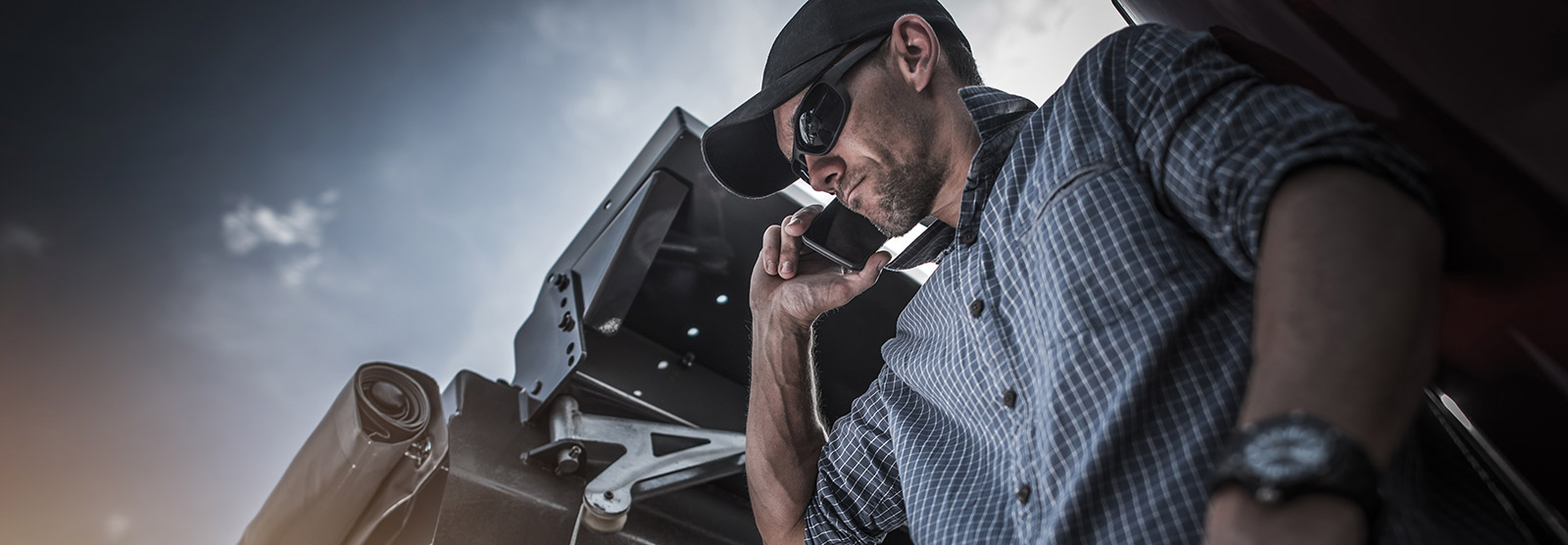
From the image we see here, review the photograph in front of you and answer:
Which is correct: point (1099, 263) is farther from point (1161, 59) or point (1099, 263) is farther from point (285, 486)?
point (285, 486)

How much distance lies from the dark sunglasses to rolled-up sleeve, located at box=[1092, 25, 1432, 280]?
0.50 m

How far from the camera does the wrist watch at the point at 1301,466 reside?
0.46m

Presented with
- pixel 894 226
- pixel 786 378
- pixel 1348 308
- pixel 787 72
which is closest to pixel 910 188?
pixel 894 226

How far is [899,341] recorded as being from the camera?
4.44ft

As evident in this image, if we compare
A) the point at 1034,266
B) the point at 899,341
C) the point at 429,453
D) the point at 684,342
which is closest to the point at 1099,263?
the point at 1034,266

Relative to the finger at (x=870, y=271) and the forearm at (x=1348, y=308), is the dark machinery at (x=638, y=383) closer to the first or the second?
the finger at (x=870, y=271)

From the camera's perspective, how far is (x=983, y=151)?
1.11 meters

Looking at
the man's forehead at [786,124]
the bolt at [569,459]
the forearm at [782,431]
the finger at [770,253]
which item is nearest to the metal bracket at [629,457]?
the bolt at [569,459]

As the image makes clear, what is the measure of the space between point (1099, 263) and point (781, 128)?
80cm

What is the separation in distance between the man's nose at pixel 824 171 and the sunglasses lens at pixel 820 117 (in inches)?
1.6

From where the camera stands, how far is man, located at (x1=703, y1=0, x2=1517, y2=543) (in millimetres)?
514

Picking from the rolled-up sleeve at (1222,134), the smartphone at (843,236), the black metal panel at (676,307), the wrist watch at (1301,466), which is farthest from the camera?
the black metal panel at (676,307)

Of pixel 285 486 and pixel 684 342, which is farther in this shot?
pixel 684 342

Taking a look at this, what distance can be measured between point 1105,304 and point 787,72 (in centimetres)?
78
